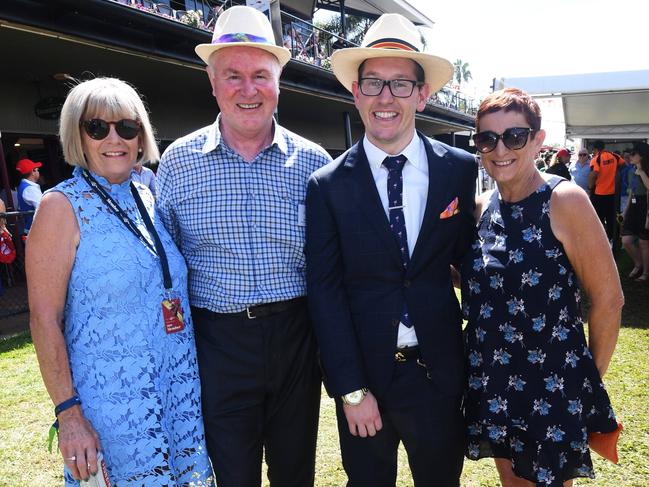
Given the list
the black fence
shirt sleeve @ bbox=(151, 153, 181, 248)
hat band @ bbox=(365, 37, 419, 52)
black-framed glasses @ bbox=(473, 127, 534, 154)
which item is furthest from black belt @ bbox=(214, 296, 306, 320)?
the black fence

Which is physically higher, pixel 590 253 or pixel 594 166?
pixel 594 166

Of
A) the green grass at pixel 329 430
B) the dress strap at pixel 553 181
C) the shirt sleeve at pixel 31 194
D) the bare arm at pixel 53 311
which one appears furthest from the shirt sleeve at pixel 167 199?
the shirt sleeve at pixel 31 194

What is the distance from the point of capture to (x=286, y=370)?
7.55 ft

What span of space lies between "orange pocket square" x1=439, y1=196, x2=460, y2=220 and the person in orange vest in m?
9.12

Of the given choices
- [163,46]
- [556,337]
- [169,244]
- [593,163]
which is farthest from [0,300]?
[593,163]

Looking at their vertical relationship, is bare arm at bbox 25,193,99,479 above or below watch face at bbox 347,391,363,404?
above

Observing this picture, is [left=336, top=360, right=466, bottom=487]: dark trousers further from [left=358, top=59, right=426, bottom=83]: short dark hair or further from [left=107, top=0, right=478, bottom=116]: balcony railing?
[left=107, top=0, right=478, bottom=116]: balcony railing

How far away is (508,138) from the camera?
206 centimetres

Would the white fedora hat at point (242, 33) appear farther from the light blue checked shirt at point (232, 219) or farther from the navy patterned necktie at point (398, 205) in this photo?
the navy patterned necktie at point (398, 205)

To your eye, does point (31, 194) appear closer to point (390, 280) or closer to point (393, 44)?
point (393, 44)

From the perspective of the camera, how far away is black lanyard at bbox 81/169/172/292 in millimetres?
1936

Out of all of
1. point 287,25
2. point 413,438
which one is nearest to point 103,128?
point 413,438

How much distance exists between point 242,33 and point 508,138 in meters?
1.35

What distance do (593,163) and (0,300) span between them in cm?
1122
